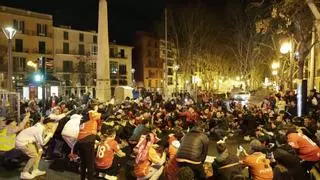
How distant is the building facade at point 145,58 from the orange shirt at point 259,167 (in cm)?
7197

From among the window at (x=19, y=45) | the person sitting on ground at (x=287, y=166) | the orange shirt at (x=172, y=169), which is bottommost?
the orange shirt at (x=172, y=169)

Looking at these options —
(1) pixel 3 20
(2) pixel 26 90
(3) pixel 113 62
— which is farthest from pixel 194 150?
(3) pixel 113 62

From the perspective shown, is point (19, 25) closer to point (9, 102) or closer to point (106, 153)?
point (9, 102)

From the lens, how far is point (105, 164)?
30.0 ft

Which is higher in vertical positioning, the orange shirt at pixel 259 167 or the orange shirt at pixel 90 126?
the orange shirt at pixel 90 126

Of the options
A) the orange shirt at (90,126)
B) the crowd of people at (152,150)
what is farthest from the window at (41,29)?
the orange shirt at (90,126)

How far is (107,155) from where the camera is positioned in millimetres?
9062

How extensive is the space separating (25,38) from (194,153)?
55.2m

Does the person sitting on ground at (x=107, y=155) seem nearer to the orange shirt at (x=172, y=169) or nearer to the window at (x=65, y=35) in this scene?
the orange shirt at (x=172, y=169)

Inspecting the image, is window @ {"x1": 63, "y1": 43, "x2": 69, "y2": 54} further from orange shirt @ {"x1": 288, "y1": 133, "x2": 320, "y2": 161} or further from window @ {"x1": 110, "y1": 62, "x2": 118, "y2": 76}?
orange shirt @ {"x1": 288, "y1": 133, "x2": 320, "y2": 161}

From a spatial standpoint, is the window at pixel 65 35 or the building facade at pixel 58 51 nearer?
the building facade at pixel 58 51

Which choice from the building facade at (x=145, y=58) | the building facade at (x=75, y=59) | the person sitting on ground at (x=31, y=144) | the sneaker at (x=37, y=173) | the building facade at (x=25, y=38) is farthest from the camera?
the building facade at (x=145, y=58)

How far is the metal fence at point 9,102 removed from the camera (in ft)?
50.6

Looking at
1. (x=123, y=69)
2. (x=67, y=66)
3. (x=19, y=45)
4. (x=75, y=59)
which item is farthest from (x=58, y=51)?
(x=123, y=69)
